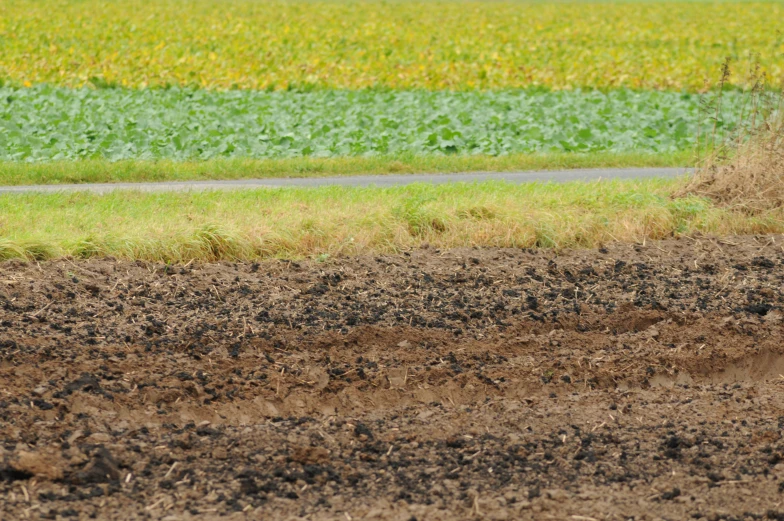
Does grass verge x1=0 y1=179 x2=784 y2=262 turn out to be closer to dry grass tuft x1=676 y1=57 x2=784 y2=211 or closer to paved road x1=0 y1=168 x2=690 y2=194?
dry grass tuft x1=676 y1=57 x2=784 y2=211

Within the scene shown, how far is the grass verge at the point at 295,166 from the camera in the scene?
1231 cm

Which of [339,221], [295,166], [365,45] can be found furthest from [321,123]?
[365,45]

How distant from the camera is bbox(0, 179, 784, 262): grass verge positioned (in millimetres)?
8055

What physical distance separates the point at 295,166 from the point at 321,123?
280 cm

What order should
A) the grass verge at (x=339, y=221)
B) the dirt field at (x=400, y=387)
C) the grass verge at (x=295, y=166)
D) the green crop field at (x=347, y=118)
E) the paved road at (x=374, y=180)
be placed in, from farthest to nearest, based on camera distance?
the grass verge at (x=295, y=166)
the paved road at (x=374, y=180)
the green crop field at (x=347, y=118)
the grass verge at (x=339, y=221)
the dirt field at (x=400, y=387)

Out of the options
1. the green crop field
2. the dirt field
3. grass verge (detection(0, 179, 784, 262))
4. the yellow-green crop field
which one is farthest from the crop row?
the dirt field

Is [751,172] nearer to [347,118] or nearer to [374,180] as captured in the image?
[374,180]

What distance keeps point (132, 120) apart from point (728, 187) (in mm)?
9052

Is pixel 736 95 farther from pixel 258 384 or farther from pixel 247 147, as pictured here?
pixel 258 384

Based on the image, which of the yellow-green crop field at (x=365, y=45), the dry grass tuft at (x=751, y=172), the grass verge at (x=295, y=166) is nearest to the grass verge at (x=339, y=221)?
the dry grass tuft at (x=751, y=172)

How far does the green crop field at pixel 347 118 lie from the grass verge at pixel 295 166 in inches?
1.3

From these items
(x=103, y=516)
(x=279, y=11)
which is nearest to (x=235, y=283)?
(x=103, y=516)

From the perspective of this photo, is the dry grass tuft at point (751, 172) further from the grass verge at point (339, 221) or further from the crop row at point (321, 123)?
the crop row at point (321, 123)

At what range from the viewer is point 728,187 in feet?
33.1
